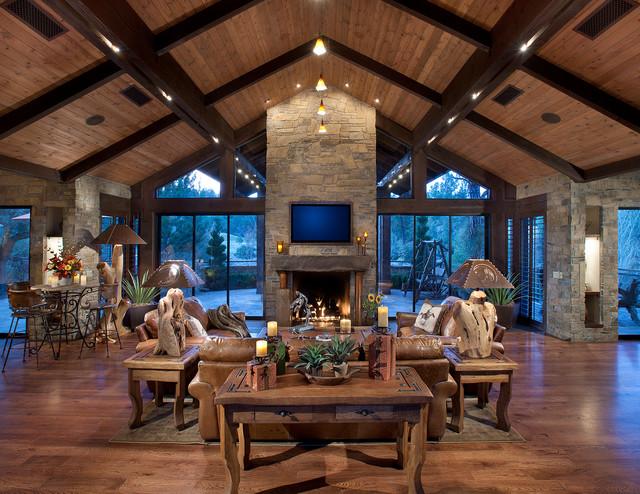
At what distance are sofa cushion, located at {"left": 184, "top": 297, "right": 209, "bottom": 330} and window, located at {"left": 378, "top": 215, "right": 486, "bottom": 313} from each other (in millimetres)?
4485

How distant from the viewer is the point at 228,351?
139 inches

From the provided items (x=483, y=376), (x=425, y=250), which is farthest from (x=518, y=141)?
(x=483, y=376)

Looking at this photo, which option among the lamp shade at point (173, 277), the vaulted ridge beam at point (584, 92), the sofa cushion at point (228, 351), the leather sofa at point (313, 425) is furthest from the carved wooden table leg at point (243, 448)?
the vaulted ridge beam at point (584, 92)

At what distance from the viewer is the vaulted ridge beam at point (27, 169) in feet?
20.2

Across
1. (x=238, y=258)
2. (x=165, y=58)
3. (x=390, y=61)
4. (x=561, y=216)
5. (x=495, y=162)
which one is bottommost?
(x=238, y=258)

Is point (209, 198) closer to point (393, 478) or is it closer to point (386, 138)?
point (386, 138)

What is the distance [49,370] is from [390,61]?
675 centimetres

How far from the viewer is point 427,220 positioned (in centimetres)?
963

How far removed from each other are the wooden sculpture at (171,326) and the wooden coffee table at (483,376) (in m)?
2.62

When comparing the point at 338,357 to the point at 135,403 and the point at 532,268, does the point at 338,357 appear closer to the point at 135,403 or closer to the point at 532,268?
the point at 135,403

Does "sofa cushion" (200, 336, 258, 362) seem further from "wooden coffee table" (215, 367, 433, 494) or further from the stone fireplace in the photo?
the stone fireplace

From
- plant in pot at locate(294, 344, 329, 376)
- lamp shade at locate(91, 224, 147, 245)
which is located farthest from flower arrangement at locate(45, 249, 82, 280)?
plant in pot at locate(294, 344, 329, 376)

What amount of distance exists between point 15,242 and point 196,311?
4.31 meters

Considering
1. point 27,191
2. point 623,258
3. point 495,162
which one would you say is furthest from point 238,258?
point 623,258
